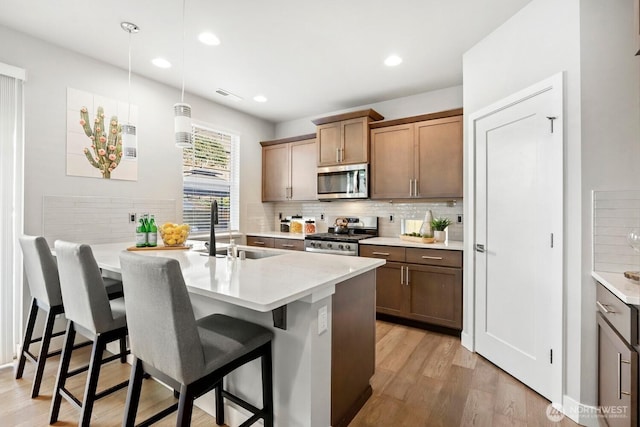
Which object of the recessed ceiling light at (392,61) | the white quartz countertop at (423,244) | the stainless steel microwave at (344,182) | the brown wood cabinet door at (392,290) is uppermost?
the recessed ceiling light at (392,61)

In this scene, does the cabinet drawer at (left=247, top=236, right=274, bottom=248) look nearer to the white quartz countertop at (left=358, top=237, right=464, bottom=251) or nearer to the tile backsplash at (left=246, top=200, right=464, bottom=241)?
the tile backsplash at (left=246, top=200, right=464, bottom=241)

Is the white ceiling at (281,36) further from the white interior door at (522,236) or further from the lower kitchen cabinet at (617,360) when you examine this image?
the lower kitchen cabinet at (617,360)

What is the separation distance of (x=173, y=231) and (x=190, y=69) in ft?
5.77

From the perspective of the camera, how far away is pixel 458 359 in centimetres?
255

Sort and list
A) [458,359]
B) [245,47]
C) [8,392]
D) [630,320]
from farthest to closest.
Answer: [245,47]
[458,359]
[8,392]
[630,320]

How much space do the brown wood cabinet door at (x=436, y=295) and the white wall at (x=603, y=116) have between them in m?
1.20

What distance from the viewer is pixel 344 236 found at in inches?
155

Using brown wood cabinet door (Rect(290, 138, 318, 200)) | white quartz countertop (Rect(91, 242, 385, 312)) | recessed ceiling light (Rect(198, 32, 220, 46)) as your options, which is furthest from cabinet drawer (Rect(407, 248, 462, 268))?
recessed ceiling light (Rect(198, 32, 220, 46))

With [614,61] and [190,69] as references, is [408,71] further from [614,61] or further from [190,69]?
[190,69]

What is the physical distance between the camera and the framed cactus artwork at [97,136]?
279 centimetres

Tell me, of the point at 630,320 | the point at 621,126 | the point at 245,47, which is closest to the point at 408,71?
the point at 245,47

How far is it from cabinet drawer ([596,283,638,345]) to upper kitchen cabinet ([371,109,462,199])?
5.62 ft

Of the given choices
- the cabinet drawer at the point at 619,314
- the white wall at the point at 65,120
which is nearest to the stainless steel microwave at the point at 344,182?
the white wall at the point at 65,120

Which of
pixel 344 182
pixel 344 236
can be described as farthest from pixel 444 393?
pixel 344 182
